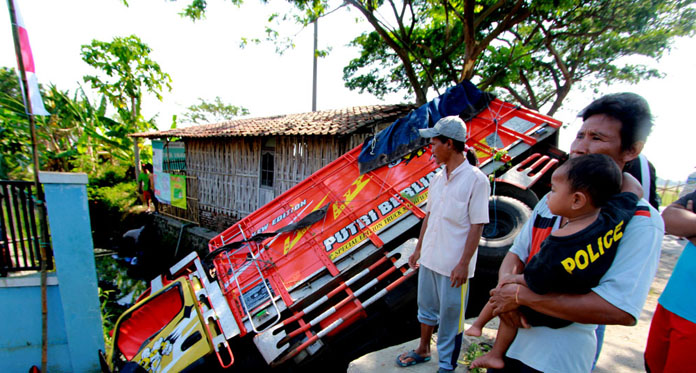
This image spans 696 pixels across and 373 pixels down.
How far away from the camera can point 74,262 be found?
3.59 metres

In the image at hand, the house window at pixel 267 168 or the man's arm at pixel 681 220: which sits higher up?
the man's arm at pixel 681 220

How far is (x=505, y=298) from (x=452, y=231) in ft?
3.07

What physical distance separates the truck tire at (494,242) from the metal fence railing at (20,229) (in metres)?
5.38

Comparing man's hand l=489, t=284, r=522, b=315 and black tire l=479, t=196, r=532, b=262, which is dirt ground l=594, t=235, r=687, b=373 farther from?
man's hand l=489, t=284, r=522, b=315

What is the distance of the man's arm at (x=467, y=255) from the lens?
7.01ft

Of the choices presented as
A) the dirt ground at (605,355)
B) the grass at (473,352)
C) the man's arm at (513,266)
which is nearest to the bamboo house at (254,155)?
the dirt ground at (605,355)

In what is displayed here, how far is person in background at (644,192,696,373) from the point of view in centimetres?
138

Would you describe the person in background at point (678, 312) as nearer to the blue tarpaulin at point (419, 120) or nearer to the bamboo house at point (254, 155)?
the blue tarpaulin at point (419, 120)

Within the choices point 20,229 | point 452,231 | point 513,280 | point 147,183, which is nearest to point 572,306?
point 513,280

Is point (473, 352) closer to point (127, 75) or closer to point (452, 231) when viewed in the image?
point (452, 231)

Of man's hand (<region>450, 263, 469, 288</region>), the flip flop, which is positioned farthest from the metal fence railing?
man's hand (<region>450, 263, 469, 288</region>)

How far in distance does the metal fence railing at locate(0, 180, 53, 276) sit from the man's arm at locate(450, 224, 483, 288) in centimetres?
461

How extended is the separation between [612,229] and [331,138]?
256 inches

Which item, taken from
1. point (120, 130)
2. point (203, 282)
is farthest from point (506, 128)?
point (120, 130)
